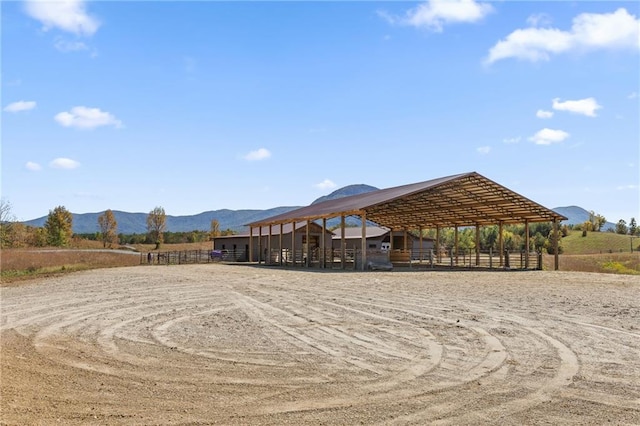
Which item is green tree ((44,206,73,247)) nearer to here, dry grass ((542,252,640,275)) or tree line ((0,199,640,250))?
tree line ((0,199,640,250))

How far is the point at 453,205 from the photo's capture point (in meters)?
35.9

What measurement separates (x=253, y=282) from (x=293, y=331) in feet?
37.9

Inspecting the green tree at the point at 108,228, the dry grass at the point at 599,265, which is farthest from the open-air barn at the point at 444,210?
the green tree at the point at 108,228

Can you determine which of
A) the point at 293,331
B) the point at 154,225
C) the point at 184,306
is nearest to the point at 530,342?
the point at 293,331

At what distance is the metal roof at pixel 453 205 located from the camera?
30.4 m

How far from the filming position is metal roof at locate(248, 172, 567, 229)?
30.4 m

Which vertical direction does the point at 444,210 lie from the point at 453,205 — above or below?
below

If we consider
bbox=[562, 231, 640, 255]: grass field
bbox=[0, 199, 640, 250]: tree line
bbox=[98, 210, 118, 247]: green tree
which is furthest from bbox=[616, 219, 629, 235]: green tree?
bbox=[98, 210, 118, 247]: green tree

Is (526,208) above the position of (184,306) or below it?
above

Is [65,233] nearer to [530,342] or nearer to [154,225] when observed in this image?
[154,225]

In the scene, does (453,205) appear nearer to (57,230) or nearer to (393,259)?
(393,259)

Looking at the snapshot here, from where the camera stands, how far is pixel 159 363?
769 centimetres

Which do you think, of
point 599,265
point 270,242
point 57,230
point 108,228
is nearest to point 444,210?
point 599,265

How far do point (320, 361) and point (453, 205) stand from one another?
96.7ft
